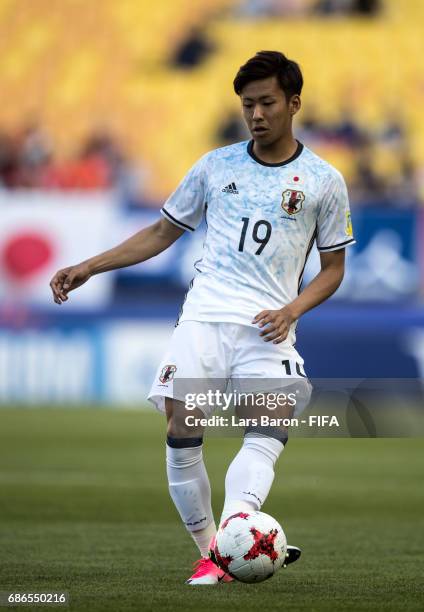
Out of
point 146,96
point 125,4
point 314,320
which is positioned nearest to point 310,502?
point 314,320

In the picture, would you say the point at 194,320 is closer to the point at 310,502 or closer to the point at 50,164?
the point at 310,502

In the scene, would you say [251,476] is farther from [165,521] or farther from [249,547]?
[165,521]

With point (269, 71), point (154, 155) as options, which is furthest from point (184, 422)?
point (154, 155)

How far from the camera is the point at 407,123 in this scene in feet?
72.0

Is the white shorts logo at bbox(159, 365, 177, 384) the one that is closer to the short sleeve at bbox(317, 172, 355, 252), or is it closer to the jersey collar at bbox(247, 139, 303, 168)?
the short sleeve at bbox(317, 172, 355, 252)

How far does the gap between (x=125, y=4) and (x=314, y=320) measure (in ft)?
29.1

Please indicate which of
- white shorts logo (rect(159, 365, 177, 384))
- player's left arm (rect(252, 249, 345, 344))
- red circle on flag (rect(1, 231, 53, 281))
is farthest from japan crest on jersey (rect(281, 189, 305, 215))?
red circle on flag (rect(1, 231, 53, 281))

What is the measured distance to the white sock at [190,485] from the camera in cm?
482

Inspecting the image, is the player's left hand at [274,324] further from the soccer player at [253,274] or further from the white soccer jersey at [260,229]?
the white soccer jersey at [260,229]

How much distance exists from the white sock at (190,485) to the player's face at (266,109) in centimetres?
120

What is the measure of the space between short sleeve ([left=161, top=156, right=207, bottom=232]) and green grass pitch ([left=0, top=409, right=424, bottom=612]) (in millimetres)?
1397

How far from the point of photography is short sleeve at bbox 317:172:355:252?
479cm

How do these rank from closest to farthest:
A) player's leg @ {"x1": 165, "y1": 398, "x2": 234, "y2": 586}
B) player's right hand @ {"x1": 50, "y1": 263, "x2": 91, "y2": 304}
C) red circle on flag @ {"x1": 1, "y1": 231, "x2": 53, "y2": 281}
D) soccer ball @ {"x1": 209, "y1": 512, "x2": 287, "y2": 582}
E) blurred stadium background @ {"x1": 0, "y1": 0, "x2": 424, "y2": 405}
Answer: soccer ball @ {"x1": 209, "y1": 512, "x2": 287, "y2": 582}
player's leg @ {"x1": 165, "y1": 398, "x2": 234, "y2": 586}
player's right hand @ {"x1": 50, "y1": 263, "x2": 91, "y2": 304}
blurred stadium background @ {"x1": 0, "y1": 0, "x2": 424, "y2": 405}
red circle on flag @ {"x1": 1, "y1": 231, "x2": 53, "y2": 281}

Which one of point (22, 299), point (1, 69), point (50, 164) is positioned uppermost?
point (1, 69)
